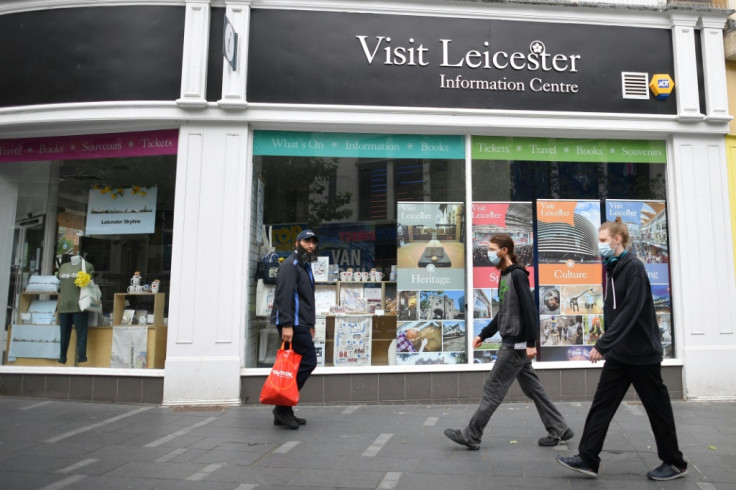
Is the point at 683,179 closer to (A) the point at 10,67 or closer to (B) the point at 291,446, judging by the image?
(B) the point at 291,446

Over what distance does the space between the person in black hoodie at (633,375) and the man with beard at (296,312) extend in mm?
2565

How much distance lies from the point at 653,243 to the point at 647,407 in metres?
3.93

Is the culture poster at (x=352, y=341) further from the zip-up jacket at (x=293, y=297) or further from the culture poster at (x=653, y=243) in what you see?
the culture poster at (x=653, y=243)

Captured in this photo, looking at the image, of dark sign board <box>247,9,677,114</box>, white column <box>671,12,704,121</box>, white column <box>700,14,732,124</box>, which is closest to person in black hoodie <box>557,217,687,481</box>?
dark sign board <box>247,9,677,114</box>

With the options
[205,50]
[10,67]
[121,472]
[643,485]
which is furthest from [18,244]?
[643,485]

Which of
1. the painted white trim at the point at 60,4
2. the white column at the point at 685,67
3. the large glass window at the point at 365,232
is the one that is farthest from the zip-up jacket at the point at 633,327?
the painted white trim at the point at 60,4

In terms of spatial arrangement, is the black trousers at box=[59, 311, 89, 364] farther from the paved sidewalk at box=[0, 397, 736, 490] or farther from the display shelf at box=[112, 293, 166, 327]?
the paved sidewalk at box=[0, 397, 736, 490]

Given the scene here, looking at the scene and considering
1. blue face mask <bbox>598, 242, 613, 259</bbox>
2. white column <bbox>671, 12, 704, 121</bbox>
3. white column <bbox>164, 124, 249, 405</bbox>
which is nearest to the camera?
blue face mask <bbox>598, 242, 613, 259</bbox>

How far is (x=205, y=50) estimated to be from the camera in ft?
21.9

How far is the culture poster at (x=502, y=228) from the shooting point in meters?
6.96

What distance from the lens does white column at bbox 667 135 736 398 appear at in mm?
6668

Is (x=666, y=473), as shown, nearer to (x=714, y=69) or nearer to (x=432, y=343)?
(x=432, y=343)

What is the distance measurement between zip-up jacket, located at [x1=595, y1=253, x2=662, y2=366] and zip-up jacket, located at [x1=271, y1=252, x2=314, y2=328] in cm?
278

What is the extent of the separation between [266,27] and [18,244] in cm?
452
